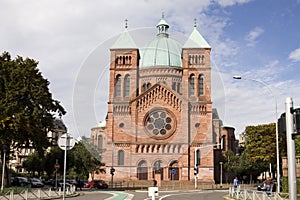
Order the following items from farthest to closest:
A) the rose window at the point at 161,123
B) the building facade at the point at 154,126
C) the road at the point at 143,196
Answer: the rose window at the point at 161,123 < the building facade at the point at 154,126 < the road at the point at 143,196

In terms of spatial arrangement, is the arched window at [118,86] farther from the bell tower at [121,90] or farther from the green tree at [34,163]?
the green tree at [34,163]

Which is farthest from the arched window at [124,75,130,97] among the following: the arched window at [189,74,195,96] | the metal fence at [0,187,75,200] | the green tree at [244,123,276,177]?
the metal fence at [0,187,75,200]

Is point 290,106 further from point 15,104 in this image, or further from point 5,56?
point 5,56

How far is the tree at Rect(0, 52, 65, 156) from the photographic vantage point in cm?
3588

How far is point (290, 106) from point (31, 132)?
33460 millimetres

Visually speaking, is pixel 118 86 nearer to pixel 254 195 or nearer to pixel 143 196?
pixel 143 196

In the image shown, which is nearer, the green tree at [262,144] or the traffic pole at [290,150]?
the traffic pole at [290,150]

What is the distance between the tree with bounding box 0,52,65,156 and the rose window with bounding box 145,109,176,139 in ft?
89.2

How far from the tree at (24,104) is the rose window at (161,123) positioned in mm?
27192

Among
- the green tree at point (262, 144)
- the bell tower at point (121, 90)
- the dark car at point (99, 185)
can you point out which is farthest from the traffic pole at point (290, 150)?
the bell tower at point (121, 90)

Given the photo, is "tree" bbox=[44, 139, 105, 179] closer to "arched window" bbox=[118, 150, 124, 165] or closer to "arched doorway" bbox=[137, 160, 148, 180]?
"arched window" bbox=[118, 150, 124, 165]

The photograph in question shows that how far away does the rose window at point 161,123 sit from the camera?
216ft

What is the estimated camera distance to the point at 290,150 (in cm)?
663

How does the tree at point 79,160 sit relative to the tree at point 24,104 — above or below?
below
